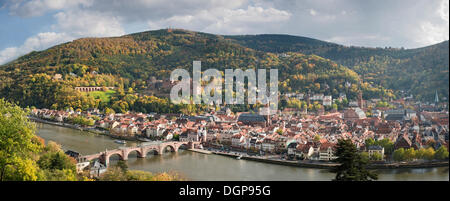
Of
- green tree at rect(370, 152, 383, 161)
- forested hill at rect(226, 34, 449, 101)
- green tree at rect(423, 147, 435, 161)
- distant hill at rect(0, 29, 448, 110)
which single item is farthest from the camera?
distant hill at rect(0, 29, 448, 110)

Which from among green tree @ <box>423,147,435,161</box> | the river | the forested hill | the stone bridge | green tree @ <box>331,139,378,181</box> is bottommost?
the river

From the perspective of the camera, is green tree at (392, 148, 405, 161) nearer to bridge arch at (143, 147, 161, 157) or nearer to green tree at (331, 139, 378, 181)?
A: green tree at (331, 139, 378, 181)

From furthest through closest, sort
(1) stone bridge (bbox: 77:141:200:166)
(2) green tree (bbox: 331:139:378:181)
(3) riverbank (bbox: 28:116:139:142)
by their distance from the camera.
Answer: (3) riverbank (bbox: 28:116:139:142) < (1) stone bridge (bbox: 77:141:200:166) < (2) green tree (bbox: 331:139:378:181)

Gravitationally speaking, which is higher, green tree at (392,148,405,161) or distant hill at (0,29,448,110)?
distant hill at (0,29,448,110)

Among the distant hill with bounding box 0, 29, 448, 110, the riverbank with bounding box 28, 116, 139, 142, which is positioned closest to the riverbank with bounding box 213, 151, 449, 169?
the riverbank with bounding box 28, 116, 139, 142

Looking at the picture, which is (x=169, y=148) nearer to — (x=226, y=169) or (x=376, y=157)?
(x=226, y=169)

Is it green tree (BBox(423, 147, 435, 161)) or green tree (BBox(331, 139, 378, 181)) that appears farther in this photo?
green tree (BBox(423, 147, 435, 161))

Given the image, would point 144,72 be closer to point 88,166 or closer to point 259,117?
point 259,117
